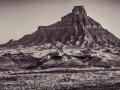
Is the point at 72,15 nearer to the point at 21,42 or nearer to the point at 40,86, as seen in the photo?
the point at 21,42

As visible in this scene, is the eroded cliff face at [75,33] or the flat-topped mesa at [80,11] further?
the flat-topped mesa at [80,11]

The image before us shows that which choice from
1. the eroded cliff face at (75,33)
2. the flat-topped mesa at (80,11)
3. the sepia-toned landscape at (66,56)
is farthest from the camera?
the flat-topped mesa at (80,11)

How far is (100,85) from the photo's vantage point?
38906 mm

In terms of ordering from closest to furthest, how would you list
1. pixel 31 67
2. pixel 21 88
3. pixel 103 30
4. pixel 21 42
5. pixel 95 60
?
pixel 21 88 → pixel 31 67 → pixel 95 60 → pixel 103 30 → pixel 21 42

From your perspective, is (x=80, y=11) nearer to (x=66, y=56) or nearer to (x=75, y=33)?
(x=75, y=33)

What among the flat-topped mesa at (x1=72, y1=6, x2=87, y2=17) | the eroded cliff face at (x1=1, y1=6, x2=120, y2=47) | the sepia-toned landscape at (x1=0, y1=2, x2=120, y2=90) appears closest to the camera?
the sepia-toned landscape at (x1=0, y1=2, x2=120, y2=90)

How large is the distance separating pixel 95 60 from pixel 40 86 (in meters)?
46.6

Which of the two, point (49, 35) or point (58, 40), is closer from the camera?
point (58, 40)

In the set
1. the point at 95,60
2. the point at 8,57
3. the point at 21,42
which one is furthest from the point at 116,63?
the point at 21,42

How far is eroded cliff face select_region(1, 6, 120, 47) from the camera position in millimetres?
145125

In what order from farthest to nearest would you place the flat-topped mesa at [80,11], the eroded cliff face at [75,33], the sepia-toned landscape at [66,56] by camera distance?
the flat-topped mesa at [80,11] → the eroded cliff face at [75,33] → the sepia-toned landscape at [66,56]

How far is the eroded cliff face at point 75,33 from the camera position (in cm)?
14512

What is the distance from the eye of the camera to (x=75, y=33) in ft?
496

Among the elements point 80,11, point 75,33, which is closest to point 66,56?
point 75,33
